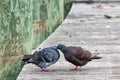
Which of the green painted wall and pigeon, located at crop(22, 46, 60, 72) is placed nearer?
pigeon, located at crop(22, 46, 60, 72)

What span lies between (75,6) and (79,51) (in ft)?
26.2

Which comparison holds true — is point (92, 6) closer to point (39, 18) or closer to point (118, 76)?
point (39, 18)

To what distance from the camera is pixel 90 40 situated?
9.95 meters

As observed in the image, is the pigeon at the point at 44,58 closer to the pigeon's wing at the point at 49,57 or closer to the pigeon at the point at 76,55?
the pigeon's wing at the point at 49,57

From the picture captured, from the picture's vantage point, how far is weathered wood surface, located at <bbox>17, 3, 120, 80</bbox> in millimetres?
7012

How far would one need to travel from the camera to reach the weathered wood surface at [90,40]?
23.0ft

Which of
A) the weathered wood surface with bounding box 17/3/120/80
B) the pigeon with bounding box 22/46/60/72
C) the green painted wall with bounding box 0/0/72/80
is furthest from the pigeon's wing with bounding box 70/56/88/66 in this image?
the green painted wall with bounding box 0/0/72/80

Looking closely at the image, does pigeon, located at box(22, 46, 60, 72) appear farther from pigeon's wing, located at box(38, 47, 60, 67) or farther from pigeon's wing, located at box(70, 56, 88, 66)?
pigeon's wing, located at box(70, 56, 88, 66)

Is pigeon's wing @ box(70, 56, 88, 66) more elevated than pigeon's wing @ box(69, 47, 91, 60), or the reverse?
pigeon's wing @ box(69, 47, 91, 60)

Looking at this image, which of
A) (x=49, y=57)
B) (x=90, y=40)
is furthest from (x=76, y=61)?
(x=90, y=40)

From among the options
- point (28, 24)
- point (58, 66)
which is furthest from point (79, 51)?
point (28, 24)

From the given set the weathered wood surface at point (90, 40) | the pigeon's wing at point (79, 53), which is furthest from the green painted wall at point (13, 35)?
the pigeon's wing at point (79, 53)

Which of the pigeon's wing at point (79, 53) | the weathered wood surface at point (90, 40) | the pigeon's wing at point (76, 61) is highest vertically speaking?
the pigeon's wing at point (79, 53)

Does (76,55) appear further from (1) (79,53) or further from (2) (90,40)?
(2) (90,40)
